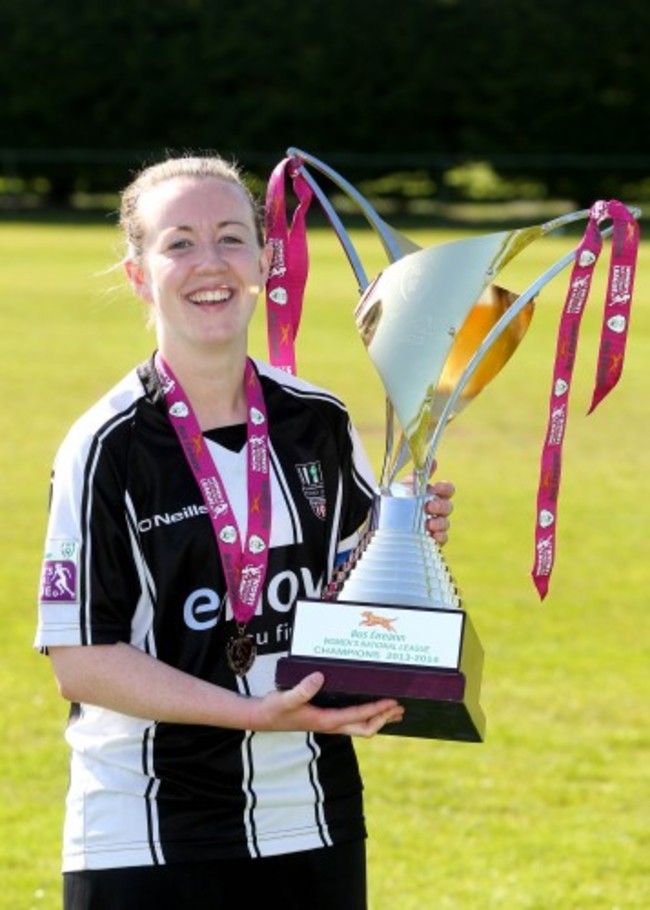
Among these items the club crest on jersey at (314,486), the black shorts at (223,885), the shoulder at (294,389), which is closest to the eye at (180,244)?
the shoulder at (294,389)

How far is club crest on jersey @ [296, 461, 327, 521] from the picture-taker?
10.3ft

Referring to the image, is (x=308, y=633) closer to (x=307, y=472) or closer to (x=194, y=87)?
(x=307, y=472)

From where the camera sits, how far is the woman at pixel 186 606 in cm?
298

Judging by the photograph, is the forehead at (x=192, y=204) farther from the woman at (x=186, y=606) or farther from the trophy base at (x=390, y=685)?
the trophy base at (x=390, y=685)

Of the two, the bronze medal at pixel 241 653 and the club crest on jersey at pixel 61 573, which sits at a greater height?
the club crest on jersey at pixel 61 573

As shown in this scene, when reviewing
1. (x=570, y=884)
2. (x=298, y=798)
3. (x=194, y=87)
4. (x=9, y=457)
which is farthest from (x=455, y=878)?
(x=194, y=87)

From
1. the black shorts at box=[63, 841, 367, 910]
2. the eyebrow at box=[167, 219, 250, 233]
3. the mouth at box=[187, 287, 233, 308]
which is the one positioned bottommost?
the black shorts at box=[63, 841, 367, 910]

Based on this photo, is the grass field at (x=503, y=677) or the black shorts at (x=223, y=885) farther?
the grass field at (x=503, y=677)

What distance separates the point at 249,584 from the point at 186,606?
0.11 metres

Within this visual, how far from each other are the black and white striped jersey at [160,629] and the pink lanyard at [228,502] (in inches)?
0.9

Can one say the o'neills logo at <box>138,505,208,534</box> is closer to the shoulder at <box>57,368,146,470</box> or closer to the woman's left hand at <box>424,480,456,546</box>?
the shoulder at <box>57,368,146,470</box>

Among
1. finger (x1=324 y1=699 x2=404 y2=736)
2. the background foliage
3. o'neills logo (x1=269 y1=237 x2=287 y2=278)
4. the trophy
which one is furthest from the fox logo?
the background foliage

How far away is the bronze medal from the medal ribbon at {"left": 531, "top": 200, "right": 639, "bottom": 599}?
0.51 m

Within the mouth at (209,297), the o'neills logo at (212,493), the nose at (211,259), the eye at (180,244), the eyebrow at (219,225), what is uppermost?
the eyebrow at (219,225)
